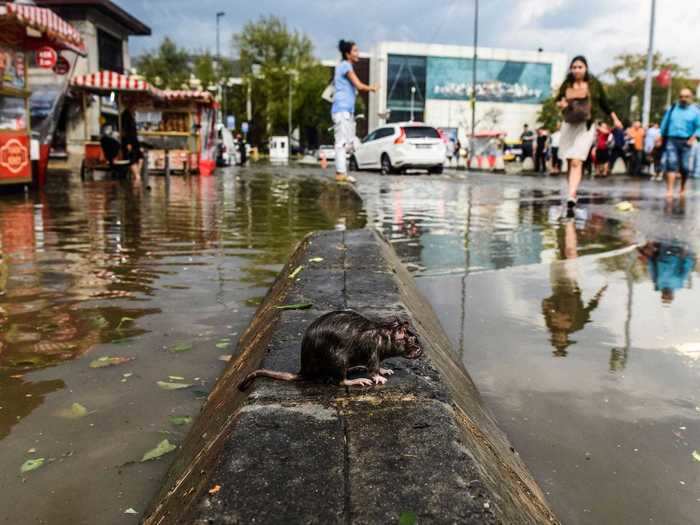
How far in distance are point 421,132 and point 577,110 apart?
13.3 m

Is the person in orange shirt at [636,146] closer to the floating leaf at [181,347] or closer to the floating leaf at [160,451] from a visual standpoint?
the floating leaf at [181,347]

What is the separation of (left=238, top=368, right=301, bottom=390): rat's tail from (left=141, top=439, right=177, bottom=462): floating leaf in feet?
1.47

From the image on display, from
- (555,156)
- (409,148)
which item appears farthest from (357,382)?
(555,156)

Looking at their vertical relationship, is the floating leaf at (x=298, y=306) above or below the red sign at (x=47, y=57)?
below

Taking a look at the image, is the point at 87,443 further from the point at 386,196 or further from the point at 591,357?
the point at 386,196

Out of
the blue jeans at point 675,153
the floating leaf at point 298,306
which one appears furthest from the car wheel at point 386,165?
the floating leaf at point 298,306

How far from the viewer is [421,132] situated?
73.4ft

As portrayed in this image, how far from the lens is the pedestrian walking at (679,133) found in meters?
12.5

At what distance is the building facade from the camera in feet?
297

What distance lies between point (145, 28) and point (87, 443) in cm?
→ 3769

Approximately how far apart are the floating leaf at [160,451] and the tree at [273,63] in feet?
215

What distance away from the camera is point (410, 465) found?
1.45m

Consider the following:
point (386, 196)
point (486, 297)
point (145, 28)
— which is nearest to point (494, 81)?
point (145, 28)

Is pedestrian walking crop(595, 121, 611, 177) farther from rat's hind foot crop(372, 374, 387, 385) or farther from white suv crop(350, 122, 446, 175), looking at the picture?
rat's hind foot crop(372, 374, 387, 385)
